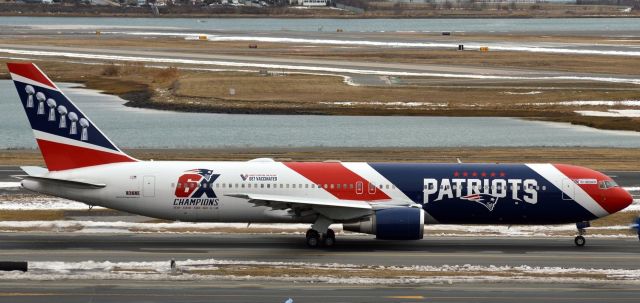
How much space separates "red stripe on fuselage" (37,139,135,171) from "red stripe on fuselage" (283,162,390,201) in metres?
8.16

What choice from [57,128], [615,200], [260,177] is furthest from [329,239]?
[57,128]

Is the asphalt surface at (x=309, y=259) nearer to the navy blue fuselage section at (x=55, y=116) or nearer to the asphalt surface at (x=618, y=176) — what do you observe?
the navy blue fuselage section at (x=55, y=116)

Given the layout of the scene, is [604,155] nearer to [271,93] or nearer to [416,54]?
[271,93]

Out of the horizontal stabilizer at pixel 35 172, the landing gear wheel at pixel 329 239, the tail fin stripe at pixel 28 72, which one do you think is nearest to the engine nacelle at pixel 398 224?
the landing gear wheel at pixel 329 239

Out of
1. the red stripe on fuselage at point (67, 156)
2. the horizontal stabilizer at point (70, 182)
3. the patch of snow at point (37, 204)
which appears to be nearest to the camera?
the horizontal stabilizer at point (70, 182)

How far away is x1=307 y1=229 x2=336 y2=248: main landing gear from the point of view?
44.3 meters

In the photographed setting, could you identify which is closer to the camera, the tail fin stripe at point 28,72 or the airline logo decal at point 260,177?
the tail fin stripe at point 28,72

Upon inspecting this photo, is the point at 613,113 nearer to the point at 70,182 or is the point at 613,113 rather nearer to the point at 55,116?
the point at 55,116

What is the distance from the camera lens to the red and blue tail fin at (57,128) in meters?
44.7

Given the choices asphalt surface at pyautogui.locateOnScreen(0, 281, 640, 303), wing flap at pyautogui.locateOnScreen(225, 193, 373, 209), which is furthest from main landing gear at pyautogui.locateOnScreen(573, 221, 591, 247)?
wing flap at pyautogui.locateOnScreen(225, 193, 373, 209)

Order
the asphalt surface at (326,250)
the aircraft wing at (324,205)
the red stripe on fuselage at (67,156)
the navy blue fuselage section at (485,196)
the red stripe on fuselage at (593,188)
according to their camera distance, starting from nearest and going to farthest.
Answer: the asphalt surface at (326,250) < the aircraft wing at (324,205) < the navy blue fuselage section at (485,196) < the red stripe on fuselage at (593,188) < the red stripe on fuselage at (67,156)

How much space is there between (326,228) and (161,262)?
7463 millimetres

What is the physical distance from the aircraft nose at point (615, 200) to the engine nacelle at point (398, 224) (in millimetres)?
7931

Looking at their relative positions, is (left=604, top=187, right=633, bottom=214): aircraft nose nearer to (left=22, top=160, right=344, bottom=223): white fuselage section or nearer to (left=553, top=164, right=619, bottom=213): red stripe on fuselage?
(left=553, top=164, right=619, bottom=213): red stripe on fuselage
